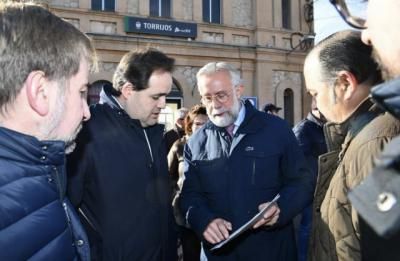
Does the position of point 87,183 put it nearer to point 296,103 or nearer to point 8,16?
point 8,16

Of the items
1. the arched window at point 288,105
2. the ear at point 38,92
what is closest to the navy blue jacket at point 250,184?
the ear at point 38,92

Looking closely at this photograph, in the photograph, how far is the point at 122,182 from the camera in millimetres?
2311

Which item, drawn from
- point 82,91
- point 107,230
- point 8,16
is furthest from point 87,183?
point 8,16

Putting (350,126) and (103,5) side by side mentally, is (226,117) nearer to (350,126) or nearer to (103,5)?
(350,126)

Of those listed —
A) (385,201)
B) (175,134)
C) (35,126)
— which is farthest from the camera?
(175,134)

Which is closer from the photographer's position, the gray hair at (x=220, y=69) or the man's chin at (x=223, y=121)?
the man's chin at (x=223, y=121)

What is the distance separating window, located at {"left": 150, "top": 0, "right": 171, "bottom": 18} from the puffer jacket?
11.1 metres

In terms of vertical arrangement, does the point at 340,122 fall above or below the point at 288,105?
below

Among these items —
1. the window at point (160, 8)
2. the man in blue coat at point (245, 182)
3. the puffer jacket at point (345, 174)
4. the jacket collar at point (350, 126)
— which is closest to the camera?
the puffer jacket at point (345, 174)

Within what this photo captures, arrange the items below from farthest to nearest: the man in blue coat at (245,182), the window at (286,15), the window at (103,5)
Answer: the window at (286,15) → the window at (103,5) → the man in blue coat at (245,182)

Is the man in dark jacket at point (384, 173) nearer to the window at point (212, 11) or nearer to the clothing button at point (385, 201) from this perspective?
the clothing button at point (385, 201)

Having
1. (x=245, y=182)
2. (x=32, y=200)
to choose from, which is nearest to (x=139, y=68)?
(x=245, y=182)

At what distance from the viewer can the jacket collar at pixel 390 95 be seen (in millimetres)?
835

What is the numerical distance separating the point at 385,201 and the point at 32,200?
0.93 meters
